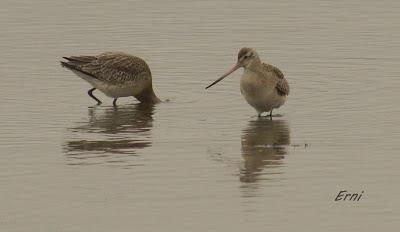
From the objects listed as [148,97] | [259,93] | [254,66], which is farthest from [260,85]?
[148,97]

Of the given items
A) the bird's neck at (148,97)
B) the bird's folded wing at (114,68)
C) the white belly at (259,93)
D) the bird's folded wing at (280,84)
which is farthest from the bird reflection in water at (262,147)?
the bird's folded wing at (114,68)

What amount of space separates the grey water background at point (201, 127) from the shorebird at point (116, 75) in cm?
35

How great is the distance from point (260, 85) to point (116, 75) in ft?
11.2

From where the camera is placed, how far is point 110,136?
19328 millimetres

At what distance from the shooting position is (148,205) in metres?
14.3

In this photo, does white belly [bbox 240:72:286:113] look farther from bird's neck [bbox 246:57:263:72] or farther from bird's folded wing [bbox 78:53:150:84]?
bird's folded wing [bbox 78:53:150:84]

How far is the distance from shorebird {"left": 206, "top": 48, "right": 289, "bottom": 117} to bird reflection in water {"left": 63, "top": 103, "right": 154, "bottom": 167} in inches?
66.9

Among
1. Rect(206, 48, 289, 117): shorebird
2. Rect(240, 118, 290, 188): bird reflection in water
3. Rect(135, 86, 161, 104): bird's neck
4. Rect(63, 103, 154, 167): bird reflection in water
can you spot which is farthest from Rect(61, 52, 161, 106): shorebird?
Rect(240, 118, 290, 188): bird reflection in water

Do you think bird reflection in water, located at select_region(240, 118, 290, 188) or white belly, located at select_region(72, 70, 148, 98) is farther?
white belly, located at select_region(72, 70, 148, 98)

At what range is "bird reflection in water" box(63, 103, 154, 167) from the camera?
17328 mm

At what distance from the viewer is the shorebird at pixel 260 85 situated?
21.2 meters

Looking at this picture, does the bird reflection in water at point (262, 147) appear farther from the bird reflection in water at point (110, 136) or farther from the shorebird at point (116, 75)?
the shorebird at point (116, 75)

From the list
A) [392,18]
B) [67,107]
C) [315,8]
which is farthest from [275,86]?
[315,8]

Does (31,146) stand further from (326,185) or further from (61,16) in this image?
(61,16)
